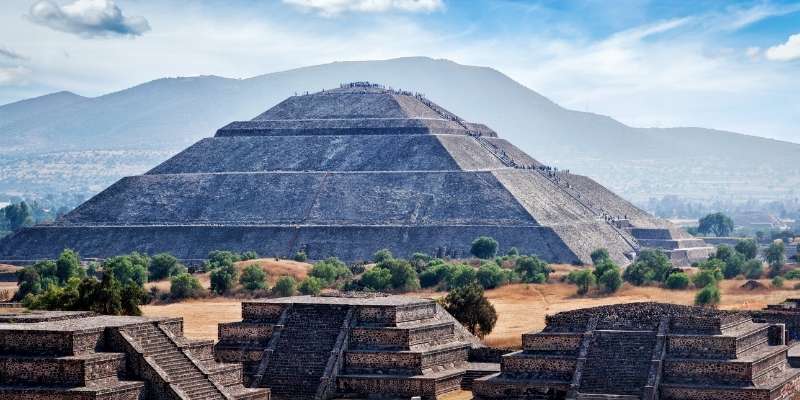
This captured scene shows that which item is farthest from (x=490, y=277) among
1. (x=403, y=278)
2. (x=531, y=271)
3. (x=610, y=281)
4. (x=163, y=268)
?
(x=163, y=268)

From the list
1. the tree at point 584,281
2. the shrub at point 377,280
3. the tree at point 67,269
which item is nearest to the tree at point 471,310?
the shrub at point 377,280

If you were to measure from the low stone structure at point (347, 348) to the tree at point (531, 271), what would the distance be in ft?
163

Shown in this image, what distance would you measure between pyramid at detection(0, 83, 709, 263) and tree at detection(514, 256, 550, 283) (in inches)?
746

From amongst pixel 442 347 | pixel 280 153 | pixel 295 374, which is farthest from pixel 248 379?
pixel 280 153

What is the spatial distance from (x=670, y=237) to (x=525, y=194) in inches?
738

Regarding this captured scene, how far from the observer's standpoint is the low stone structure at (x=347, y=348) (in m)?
51.1

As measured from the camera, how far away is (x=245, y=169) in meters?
156

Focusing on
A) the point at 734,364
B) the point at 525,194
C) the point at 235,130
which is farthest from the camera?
the point at 235,130

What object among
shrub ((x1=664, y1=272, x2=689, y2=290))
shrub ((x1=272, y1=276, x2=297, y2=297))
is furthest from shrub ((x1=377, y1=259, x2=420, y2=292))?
shrub ((x1=664, y1=272, x2=689, y2=290))

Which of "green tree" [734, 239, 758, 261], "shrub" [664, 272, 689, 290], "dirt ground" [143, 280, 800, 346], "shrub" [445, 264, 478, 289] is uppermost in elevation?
"green tree" [734, 239, 758, 261]

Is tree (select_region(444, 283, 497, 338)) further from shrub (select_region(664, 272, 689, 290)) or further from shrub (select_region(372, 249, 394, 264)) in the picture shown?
shrub (select_region(372, 249, 394, 264))

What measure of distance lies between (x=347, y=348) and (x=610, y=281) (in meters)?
47.3

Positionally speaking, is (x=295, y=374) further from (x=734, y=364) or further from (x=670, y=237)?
(x=670, y=237)

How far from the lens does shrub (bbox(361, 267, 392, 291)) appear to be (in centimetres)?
9644
